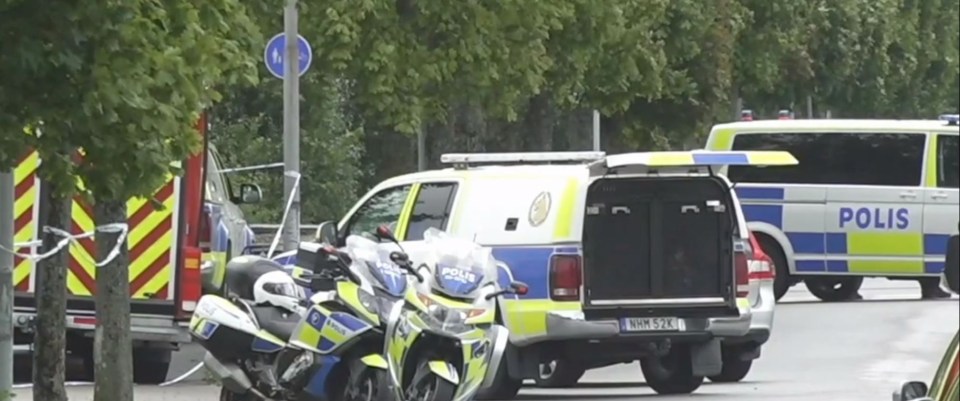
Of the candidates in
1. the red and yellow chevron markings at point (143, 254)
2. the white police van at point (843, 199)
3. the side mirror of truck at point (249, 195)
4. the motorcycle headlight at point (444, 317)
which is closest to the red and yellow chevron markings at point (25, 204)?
the red and yellow chevron markings at point (143, 254)

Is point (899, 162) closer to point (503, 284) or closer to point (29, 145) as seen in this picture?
point (503, 284)

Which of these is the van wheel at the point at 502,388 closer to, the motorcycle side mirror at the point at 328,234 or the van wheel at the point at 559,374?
the van wheel at the point at 559,374

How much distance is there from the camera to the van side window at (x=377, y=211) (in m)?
15.5

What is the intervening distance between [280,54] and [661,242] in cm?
829

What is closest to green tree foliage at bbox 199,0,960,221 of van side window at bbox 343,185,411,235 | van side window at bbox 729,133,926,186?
van side window at bbox 729,133,926,186

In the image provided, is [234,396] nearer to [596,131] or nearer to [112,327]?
[112,327]

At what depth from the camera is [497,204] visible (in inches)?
589

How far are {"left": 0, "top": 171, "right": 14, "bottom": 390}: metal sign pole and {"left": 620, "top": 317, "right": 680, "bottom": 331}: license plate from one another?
470 cm

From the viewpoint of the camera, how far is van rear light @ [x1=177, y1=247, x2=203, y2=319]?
16.1 meters

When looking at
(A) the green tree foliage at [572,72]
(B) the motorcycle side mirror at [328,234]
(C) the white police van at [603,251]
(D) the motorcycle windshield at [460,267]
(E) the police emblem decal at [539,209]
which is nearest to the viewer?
(D) the motorcycle windshield at [460,267]

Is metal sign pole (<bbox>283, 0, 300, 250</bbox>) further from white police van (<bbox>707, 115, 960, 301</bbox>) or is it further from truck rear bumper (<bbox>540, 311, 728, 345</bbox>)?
truck rear bumper (<bbox>540, 311, 728, 345</bbox>)

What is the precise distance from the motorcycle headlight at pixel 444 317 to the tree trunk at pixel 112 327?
1.89 metres

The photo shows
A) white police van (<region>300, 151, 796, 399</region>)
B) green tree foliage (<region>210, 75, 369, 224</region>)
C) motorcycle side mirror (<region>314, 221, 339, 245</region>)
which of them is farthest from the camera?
green tree foliage (<region>210, 75, 369, 224</region>)

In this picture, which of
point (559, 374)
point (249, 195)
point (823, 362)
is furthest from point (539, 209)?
point (249, 195)
